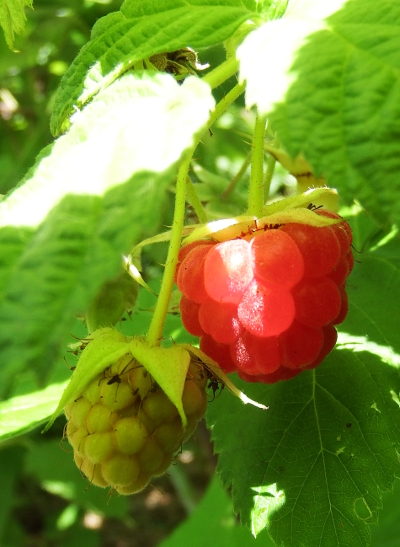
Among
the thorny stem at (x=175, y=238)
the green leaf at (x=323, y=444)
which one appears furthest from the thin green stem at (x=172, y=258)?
the green leaf at (x=323, y=444)

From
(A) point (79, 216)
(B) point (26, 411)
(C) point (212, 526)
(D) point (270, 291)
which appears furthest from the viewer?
(C) point (212, 526)

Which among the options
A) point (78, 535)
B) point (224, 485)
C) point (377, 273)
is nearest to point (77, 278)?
point (224, 485)

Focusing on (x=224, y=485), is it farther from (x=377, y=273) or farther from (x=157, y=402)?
(x=377, y=273)

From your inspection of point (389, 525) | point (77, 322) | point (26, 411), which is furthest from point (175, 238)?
point (389, 525)

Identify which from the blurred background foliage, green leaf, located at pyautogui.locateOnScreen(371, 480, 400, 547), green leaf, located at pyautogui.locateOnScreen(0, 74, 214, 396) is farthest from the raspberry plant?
green leaf, located at pyautogui.locateOnScreen(371, 480, 400, 547)

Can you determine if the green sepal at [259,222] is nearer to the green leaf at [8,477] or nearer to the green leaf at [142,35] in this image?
the green leaf at [142,35]

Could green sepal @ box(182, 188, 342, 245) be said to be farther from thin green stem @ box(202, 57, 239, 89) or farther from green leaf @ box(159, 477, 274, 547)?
green leaf @ box(159, 477, 274, 547)

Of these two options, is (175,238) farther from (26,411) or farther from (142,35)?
(26,411)

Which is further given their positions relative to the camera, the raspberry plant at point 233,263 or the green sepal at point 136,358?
the green sepal at point 136,358
